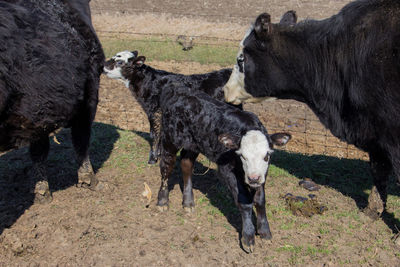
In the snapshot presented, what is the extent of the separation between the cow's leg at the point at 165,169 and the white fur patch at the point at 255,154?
1.57 m

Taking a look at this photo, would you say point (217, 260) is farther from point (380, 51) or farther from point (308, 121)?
point (308, 121)

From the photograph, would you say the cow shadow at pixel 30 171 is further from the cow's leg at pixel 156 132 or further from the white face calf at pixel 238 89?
the white face calf at pixel 238 89

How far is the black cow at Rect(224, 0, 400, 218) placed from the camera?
4453 millimetres

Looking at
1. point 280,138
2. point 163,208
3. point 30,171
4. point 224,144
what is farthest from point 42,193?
point 280,138

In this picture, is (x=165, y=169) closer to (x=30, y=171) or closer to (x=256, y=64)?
(x=256, y=64)

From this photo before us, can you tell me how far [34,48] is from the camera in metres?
4.77

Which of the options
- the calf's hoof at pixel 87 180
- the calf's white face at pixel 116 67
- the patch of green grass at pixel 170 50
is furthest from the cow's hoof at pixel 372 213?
the patch of green grass at pixel 170 50

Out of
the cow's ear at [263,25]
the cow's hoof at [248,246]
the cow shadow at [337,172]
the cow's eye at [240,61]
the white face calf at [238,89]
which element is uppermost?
the cow's ear at [263,25]

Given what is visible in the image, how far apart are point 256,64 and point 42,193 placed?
3695mm

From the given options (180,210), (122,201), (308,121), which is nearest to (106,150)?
(122,201)

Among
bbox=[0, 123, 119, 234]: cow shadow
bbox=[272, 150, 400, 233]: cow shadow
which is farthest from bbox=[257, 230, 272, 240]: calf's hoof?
bbox=[0, 123, 119, 234]: cow shadow

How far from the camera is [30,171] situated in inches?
286

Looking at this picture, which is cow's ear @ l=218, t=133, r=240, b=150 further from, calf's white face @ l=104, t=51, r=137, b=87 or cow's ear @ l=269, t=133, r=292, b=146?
calf's white face @ l=104, t=51, r=137, b=87

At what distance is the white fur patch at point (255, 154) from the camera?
471 centimetres
